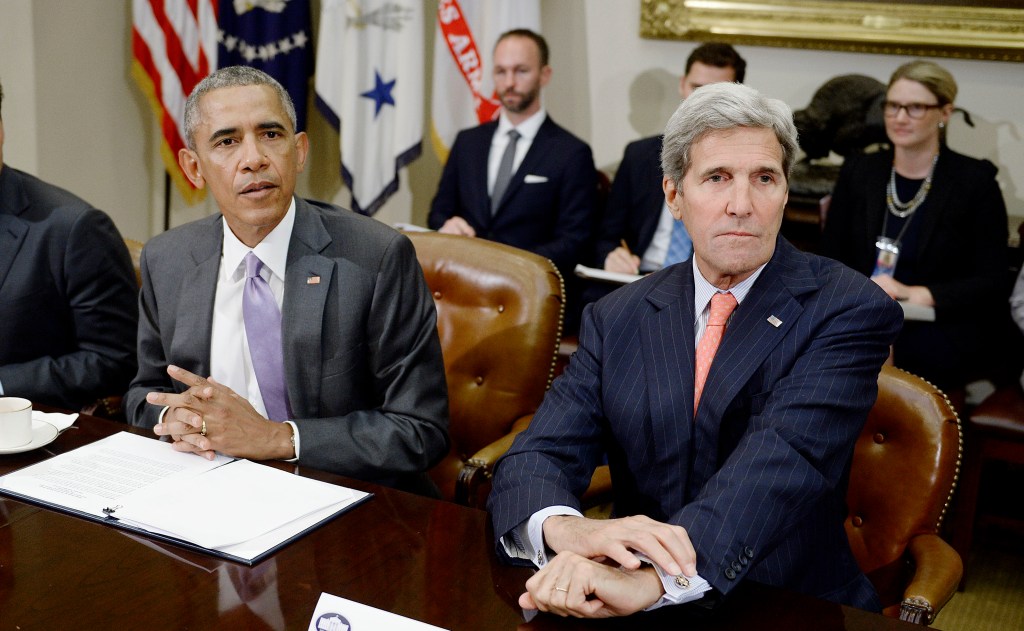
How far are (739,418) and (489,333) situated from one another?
0.86 metres

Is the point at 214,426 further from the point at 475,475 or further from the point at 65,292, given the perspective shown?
the point at 65,292

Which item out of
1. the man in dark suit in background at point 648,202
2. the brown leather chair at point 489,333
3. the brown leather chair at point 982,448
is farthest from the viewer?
the man in dark suit in background at point 648,202

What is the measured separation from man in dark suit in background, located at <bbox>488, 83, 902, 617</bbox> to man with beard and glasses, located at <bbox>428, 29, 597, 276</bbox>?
2213 mm

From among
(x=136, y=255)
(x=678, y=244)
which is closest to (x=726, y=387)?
(x=136, y=255)

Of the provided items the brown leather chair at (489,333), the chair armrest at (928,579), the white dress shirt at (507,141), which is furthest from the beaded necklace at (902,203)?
the chair armrest at (928,579)

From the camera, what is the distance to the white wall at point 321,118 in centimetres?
408

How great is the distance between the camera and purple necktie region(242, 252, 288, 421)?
196 centimetres

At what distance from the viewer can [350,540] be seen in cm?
137

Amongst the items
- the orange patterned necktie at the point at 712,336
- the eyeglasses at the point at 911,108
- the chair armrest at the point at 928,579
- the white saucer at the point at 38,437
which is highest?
the eyeglasses at the point at 911,108

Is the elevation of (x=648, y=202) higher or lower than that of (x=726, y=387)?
higher

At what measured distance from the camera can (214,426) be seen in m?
1.65

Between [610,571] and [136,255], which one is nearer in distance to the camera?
[610,571]

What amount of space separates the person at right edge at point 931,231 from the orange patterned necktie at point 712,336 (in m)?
1.77

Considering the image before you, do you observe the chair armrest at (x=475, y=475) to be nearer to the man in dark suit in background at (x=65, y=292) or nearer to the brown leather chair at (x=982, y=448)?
the man in dark suit in background at (x=65, y=292)
